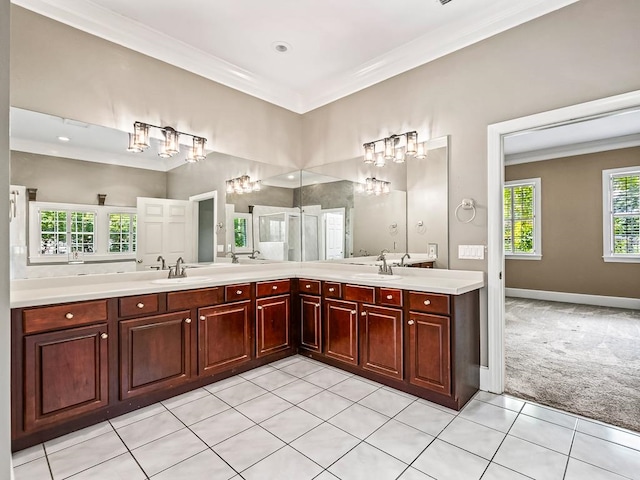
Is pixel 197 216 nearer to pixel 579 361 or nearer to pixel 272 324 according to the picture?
pixel 272 324

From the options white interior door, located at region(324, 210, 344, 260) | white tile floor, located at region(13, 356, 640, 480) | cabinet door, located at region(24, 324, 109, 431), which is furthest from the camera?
white interior door, located at region(324, 210, 344, 260)

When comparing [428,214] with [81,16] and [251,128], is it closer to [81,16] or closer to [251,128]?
[251,128]

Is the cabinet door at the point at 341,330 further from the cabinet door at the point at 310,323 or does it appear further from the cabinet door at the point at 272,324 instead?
→ the cabinet door at the point at 272,324

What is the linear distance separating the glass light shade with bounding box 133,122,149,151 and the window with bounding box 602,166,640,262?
7.08m

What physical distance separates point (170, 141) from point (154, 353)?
1835 millimetres

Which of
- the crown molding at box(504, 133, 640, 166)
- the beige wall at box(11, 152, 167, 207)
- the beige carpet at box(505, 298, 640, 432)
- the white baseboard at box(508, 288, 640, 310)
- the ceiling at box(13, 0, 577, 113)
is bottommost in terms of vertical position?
the beige carpet at box(505, 298, 640, 432)

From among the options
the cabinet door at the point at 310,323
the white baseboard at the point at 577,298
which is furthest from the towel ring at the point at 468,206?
the white baseboard at the point at 577,298

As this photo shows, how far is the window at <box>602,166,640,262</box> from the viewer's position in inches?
224

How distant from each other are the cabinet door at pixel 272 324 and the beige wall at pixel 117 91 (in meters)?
1.67

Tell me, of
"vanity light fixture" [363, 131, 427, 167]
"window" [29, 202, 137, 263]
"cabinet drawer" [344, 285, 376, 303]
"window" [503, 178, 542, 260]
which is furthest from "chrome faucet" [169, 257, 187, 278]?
"window" [503, 178, 542, 260]

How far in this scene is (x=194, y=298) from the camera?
2732 mm

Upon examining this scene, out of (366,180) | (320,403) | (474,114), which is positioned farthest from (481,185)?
(320,403)

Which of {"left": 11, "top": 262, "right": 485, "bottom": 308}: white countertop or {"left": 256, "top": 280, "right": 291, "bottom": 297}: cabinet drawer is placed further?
{"left": 256, "top": 280, "right": 291, "bottom": 297}: cabinet drawer

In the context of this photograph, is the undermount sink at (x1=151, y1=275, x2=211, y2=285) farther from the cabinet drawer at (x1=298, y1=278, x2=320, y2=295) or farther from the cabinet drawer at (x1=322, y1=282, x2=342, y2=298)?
the cabinet drawer at (x1=322, y1=282, x2=342, y2=298)
